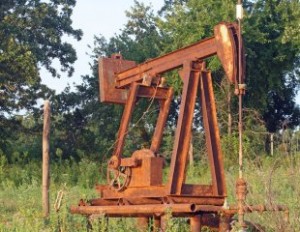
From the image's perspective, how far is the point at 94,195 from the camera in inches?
672

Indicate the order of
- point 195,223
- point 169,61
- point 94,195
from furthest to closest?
point 94,195 → point 169,61 → point 195,223

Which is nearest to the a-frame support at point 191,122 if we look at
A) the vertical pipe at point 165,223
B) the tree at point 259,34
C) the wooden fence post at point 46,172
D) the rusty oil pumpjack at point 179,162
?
the rusty oil pumpjack at point 179,162

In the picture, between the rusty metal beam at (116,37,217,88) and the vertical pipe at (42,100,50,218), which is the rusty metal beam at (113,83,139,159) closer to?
the rusty metal beam at (116,37,217,88)

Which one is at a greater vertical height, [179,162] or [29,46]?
[29,46]

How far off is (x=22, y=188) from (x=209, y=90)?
919 centimetres

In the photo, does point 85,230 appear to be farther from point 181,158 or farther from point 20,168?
point 20,168

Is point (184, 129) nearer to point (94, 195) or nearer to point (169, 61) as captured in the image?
point (169, 61)

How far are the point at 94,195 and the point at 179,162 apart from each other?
7.30 metres

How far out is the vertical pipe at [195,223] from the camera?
9.30m

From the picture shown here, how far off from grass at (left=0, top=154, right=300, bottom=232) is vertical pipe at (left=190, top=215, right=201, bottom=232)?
20cm

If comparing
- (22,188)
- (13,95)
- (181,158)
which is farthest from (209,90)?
(13,95)

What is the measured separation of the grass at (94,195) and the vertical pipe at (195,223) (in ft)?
0.65

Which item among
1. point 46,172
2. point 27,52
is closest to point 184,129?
point 46,172

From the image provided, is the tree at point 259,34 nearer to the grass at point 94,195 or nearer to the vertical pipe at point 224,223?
the grass at point 94,195
